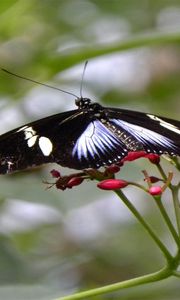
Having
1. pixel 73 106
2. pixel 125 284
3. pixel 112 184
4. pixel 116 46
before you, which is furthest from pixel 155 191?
pixel 73 106

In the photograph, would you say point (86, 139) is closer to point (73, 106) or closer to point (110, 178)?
point (110, 178)

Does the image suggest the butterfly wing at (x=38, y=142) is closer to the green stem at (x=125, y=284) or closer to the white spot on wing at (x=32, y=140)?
the white spot on wing at (x=32, y=140)

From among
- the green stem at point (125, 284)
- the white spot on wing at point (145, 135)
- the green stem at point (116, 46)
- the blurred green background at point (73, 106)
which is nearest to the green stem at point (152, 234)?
the green stem at point (125, 284)

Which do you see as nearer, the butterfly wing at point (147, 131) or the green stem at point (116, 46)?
the butterfly wing at point (147, 131)

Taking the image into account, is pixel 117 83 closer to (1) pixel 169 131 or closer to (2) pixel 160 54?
(2) pixel 160 54

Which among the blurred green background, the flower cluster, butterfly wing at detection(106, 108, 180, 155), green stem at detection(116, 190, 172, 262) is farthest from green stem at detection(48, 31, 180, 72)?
green stem at detection(116, 190, 172, 262)

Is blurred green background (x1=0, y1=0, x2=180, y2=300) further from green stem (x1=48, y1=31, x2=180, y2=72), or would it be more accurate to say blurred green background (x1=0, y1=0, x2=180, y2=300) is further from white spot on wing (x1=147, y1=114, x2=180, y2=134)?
white spot on wing (x1=147, y1=114, x2=180, y2=134)

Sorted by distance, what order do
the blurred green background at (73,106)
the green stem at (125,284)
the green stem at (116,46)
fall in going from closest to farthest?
the green stem at (125,284)
the green stem at (116,46)
the blurred green background at (73,106)

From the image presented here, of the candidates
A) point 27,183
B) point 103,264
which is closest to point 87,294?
point 27,183
